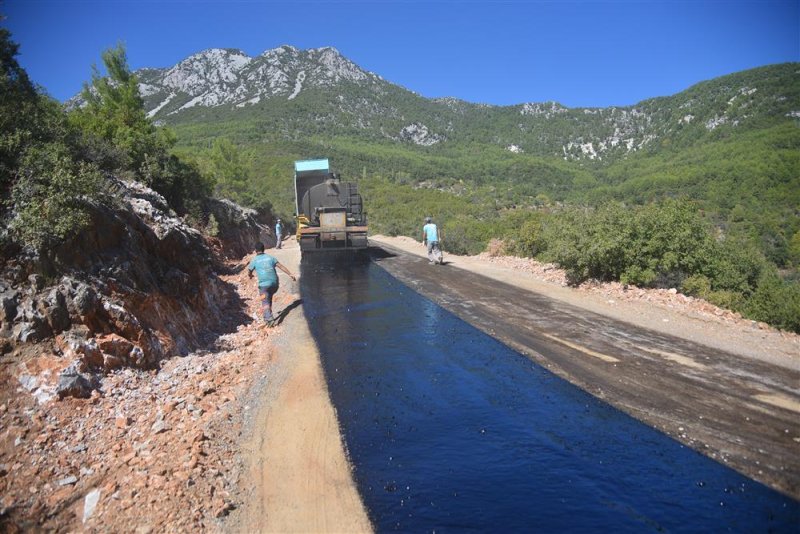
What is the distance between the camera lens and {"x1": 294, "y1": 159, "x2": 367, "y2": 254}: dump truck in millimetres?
19766

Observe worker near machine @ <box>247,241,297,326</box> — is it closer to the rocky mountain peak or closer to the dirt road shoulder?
the dirt road shoulder

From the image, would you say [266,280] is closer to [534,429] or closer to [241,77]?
[534,429]

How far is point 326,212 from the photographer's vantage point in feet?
65.9

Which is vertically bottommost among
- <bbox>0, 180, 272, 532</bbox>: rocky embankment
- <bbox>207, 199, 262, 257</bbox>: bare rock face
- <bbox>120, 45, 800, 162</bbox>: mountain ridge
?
<bbox>0, 180, 272, 532</bbox>: rocky embankment

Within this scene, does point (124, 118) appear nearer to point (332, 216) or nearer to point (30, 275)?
point (332, 216)

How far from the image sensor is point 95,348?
19.4 feet

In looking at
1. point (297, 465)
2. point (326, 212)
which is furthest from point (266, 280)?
point (326, 212)

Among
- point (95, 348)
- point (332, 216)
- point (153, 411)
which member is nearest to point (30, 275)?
point (95, 348)

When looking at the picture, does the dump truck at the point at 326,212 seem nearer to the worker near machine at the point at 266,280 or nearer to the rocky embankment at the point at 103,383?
the worker near machine at the point at 266,280

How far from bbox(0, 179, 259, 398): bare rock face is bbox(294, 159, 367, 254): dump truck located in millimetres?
9156

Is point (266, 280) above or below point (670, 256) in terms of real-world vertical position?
below

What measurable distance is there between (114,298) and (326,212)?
13.6 metres

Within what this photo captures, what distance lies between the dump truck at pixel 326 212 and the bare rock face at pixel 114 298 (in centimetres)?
916

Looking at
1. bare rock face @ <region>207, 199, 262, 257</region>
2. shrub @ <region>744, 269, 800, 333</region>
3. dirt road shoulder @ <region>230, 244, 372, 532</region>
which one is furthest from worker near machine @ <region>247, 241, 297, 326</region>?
bare rock face @ <region>207, 199, 262, 257</region>
